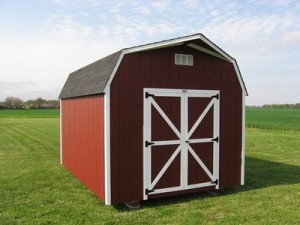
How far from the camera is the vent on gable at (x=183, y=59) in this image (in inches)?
285

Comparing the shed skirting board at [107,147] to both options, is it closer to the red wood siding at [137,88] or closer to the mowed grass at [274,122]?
the red wood siding at [137,88]

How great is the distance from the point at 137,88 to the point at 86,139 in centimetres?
227

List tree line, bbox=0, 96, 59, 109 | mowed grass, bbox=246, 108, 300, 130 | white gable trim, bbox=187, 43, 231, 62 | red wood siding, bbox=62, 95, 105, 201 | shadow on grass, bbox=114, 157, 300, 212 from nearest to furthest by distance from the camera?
red wood siding, bbox=62, 95, 105, 201, shadow on grass, bbox=114, 157, 300, 212, white gable trim, bbox=187, 43, 231, 62, mowed grass, bbox=246, 108, 300, 130, tree line, bbox=0, 96, 59, 109

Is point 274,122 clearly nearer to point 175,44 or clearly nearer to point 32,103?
point 175,44

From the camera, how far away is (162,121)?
705 cm

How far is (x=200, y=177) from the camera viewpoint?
7590 millimetres

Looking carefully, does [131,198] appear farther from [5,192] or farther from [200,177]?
[5,192]

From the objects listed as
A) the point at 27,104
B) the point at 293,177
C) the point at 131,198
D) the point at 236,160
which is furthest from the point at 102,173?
the point at 27,104

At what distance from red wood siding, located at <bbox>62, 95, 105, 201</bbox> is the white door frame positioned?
102cm

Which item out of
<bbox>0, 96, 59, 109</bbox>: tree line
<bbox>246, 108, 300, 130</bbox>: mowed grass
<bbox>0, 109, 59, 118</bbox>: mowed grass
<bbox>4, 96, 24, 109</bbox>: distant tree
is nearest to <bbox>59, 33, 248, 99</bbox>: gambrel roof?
<bbox>246, 108, 300, 130</bbox>: mowed grass

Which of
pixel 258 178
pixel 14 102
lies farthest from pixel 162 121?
pixel 14 102

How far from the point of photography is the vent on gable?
7246mm

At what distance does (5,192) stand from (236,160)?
619cm

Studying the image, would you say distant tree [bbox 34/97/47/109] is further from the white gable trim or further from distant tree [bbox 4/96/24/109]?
the white gable trim
